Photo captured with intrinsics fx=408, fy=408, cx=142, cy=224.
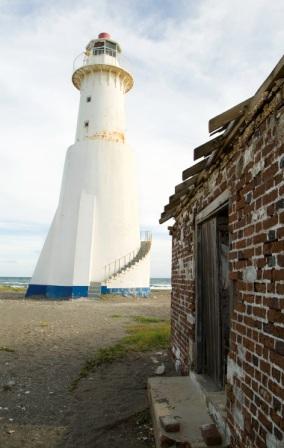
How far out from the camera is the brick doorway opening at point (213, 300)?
5105 mm

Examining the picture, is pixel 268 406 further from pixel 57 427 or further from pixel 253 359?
pixel 57 427

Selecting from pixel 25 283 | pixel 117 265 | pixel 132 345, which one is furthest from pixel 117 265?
pixel 25 283

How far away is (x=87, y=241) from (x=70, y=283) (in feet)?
8.23

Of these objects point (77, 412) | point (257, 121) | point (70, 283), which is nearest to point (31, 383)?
point (77, 412)

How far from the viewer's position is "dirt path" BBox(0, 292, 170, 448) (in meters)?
4.76

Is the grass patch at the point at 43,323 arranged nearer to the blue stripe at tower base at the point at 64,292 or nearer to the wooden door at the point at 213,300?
the wooden door at the point at 213,300

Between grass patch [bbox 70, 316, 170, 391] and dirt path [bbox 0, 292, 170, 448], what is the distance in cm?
17

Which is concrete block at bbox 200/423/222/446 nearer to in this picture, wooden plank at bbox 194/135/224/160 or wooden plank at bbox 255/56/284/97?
wooden plank at bbox 194/135/224/160

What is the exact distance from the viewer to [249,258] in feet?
10.9

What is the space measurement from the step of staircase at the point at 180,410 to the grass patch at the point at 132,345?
6.10ft

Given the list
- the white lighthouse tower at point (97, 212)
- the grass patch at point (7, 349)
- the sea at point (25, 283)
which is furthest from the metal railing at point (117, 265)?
the sea at point (25, 283)

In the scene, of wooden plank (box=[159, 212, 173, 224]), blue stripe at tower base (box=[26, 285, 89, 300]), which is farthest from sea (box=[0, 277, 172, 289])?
wooden plank (box=[159, 212, 173, 224])

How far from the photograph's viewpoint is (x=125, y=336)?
10.7 meters

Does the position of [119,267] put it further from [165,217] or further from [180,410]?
[180,410]
